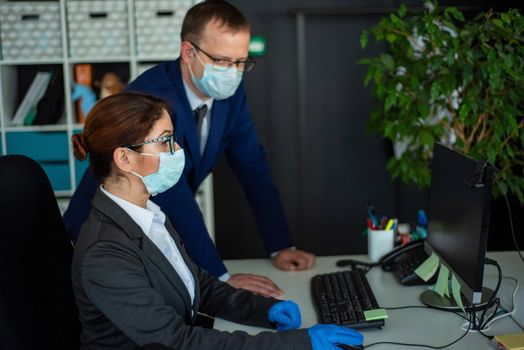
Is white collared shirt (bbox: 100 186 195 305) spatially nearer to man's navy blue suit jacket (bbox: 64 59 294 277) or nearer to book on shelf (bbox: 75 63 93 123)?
man's navy blue suit jacket (bbox: 64 59 294 277)

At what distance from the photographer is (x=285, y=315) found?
1.52 meters

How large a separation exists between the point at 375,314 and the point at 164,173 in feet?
1.98

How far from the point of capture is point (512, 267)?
1.89 metres

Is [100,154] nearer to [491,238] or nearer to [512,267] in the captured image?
[512,267]

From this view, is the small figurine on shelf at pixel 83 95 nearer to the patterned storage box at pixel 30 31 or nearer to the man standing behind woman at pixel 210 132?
the patterned storage box at pixel 30 31

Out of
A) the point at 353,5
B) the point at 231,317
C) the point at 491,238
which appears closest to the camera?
the point at 231,317

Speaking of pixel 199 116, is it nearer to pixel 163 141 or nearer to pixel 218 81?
pixel 218 81

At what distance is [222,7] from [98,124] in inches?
29.8

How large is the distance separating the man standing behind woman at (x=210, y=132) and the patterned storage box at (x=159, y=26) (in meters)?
1.26

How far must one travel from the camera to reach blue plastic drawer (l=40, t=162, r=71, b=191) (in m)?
3.49

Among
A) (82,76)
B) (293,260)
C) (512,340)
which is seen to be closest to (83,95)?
(82,76)

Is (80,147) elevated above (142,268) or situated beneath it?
elevated above

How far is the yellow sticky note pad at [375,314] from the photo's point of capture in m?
1.48

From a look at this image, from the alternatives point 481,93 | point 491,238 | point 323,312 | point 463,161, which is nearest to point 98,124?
point 323,312
